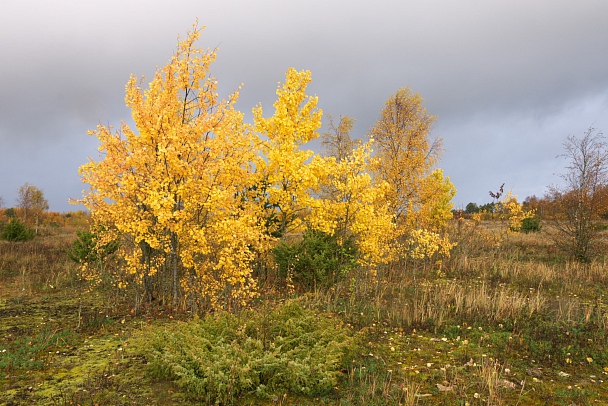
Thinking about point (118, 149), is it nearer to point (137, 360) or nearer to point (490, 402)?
point (137, 360)

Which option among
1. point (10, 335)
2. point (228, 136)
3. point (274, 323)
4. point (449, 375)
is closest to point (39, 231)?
point (10, 335)

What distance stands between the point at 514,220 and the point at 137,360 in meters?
22.1

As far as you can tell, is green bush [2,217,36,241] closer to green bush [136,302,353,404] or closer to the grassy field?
the grassy field

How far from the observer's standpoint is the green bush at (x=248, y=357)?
15.4ft

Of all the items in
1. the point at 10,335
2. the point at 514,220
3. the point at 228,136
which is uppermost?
the point at 228,136

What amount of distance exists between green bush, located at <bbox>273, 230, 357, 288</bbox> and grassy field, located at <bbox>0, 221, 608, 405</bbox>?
537mm

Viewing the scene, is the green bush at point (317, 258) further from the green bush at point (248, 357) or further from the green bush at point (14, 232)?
the green bush at point (14, 232)

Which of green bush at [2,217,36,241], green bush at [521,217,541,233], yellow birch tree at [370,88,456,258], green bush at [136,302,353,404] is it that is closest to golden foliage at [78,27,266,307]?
green bush at [136,302,353,404]

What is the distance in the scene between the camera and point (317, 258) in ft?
34.4

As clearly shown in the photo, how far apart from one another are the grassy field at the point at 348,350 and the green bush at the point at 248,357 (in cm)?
3

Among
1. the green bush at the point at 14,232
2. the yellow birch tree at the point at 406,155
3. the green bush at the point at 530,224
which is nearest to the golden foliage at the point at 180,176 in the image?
the yellow birch tree at the point at 406,155

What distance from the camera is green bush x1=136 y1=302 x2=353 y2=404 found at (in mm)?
4691

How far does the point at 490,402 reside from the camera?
14.6ft

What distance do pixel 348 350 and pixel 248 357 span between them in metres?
1.84
